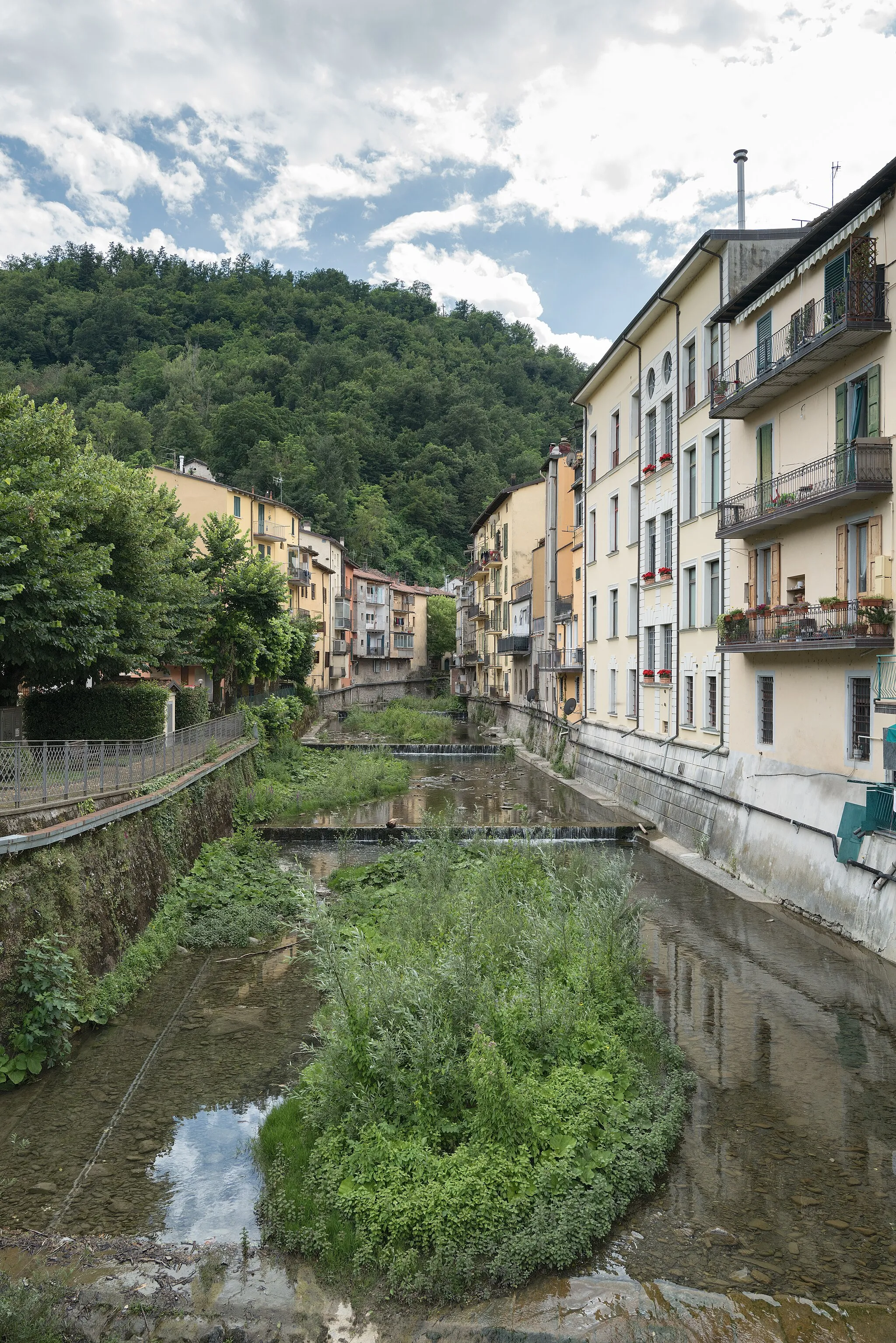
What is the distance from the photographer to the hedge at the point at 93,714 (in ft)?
68.4

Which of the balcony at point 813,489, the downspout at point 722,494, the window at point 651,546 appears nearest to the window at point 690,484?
the downspout at point 722,494

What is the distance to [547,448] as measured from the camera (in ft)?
317

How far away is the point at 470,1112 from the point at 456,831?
534 inches

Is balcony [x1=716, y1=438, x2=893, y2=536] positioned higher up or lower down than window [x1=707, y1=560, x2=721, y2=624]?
higher up

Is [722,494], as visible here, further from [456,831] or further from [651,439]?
[456,831]

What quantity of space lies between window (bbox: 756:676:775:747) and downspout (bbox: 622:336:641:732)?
8.82 m

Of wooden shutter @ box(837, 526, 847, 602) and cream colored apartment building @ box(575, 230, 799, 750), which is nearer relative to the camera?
wooden shutter @ box(837, 526, 847, 602)

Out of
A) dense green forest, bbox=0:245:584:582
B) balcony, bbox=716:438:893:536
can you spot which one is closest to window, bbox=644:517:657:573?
balcony, bbox=716:438:893:536

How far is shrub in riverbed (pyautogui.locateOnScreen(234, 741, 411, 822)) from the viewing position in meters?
25.5

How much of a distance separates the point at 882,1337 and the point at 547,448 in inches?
3769

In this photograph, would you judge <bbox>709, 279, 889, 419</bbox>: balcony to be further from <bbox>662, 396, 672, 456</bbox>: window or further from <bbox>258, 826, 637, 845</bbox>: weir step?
<bbox>258, 826, 637, 845</bbox>: weir step

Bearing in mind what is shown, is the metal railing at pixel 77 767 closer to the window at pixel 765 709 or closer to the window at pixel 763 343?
the window at pixel 765 709

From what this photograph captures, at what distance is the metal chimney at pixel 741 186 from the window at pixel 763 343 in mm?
4899

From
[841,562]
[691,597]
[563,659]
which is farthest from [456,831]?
[563,659]
